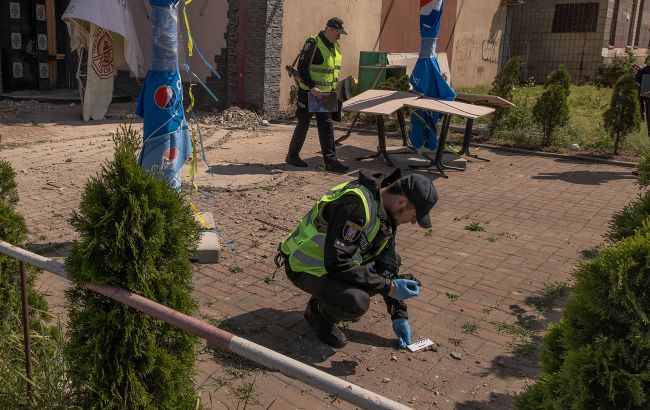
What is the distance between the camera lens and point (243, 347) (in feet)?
6.63

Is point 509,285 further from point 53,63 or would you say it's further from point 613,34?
point 613,34

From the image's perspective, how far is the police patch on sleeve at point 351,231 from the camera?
3.47 metres

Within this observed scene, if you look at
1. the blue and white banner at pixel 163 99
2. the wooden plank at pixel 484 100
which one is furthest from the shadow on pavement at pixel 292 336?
the wooden plank at pixel 484 100

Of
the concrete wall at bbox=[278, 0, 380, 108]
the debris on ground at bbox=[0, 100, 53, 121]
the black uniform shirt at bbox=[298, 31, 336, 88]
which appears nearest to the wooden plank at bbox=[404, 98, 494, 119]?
the black uniform shirt at bbox=[298, 31, 336, 88]

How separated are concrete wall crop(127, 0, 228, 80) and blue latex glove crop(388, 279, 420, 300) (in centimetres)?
1037

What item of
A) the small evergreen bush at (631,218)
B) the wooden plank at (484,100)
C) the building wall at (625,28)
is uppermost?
the building wall at (625,28)

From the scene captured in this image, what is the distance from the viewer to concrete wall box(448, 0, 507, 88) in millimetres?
19828

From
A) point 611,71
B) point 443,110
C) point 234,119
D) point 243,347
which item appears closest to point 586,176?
point 443,110

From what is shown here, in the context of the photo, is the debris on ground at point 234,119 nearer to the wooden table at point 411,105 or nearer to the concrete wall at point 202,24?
the concrete wall at point 202,24

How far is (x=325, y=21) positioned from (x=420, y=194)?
38.0 feet

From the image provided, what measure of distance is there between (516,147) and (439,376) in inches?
316

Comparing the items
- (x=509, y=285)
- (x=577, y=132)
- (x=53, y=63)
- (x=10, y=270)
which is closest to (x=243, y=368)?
(x=10, y=270)

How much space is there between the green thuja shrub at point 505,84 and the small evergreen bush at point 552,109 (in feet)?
2.23

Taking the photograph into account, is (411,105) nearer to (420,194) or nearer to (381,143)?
(381,143)
